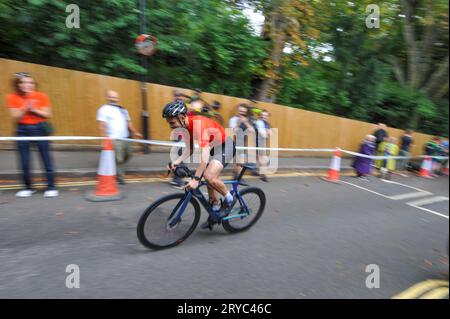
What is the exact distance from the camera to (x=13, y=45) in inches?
324

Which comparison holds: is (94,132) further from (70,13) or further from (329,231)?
(329,231)

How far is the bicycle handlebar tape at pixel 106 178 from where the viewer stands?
5484 mm

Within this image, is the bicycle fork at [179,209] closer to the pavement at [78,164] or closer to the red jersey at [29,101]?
the red jersey at [29,101]

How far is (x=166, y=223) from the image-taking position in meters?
3.99

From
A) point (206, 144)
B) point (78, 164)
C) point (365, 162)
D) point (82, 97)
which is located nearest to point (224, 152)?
point (206, 144)

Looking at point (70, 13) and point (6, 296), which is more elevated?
point (70, 13)

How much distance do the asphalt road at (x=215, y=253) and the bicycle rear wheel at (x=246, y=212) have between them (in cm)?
15

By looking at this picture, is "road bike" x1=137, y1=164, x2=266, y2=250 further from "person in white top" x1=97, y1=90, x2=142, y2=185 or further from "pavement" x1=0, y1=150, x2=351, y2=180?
"pavement" x1=0, y1=150, x2=351, y2=180

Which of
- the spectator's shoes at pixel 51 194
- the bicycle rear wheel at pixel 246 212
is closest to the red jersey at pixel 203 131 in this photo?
the bicycle rear wheel at pixel 246 212

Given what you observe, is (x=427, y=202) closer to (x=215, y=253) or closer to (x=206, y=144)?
(x=215, y=253)

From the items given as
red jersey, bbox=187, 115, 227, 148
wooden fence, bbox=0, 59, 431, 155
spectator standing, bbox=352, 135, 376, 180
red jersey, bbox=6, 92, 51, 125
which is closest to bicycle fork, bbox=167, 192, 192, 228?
red jersey, bbox=187, 115, 227, 148

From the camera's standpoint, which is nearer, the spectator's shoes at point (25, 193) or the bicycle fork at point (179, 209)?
the bicycle fork at point (179, 209)
